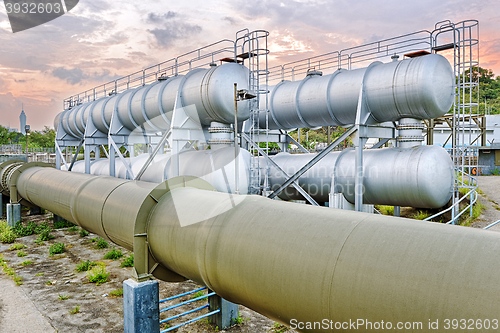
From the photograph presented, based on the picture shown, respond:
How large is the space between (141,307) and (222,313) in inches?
109

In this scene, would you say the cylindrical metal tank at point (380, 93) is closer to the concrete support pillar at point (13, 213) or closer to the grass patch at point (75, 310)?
the grass patch at point (75, 310)

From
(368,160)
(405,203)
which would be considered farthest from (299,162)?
(405,203)

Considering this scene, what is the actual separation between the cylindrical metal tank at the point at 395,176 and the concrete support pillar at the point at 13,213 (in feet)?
44.7

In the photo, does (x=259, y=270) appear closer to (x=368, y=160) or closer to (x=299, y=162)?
(x=368, y=160)

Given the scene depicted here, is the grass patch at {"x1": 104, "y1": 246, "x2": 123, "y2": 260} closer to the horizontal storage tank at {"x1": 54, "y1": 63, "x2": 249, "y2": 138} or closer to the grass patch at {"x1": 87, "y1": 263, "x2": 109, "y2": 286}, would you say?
the grass patch at {"x1": 87, "y1": 263, "x2": 109, "y2": 286}

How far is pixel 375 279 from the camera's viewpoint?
281cm

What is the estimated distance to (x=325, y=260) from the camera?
10.3ft

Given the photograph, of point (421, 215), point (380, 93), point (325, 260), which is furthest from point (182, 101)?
point (325, 260)

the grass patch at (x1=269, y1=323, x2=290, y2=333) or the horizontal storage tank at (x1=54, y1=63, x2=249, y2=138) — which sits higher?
the horizontal storage tank at (x1=54, y1=63, x2=249, y2=138)

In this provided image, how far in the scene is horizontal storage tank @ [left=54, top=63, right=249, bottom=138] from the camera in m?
11.5

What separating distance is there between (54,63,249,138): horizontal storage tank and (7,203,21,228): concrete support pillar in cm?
528

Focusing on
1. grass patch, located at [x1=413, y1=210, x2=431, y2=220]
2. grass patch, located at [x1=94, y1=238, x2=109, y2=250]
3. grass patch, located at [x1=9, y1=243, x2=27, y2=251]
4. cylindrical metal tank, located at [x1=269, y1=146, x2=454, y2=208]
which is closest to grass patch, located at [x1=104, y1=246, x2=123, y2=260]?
grass patch, located at [x1=94, y1=238, x2=109, y2=250]

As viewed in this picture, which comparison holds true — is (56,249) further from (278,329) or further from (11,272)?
(278,329)

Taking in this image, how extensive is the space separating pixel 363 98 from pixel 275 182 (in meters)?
4.24
